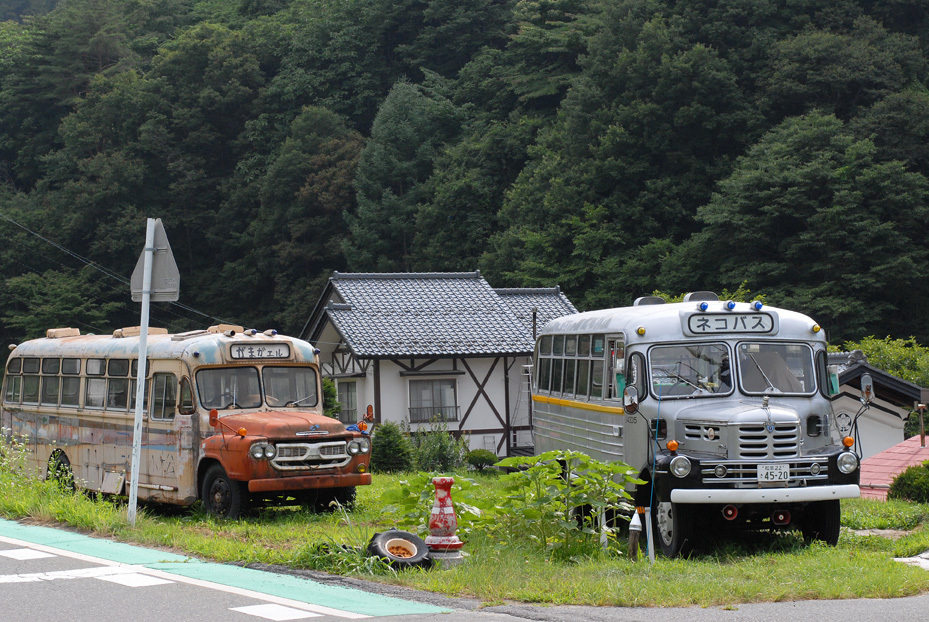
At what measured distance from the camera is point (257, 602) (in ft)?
26.7

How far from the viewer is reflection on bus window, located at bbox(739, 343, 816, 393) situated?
477 inches

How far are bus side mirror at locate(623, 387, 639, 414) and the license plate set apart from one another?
5.28ft

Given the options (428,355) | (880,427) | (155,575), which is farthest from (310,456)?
(428,355)

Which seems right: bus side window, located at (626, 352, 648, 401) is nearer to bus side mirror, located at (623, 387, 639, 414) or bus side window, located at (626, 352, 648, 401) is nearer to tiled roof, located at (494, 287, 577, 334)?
bus side mirror, located at (623, 387, 639, 414)

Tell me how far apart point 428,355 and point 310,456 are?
17.0 metres

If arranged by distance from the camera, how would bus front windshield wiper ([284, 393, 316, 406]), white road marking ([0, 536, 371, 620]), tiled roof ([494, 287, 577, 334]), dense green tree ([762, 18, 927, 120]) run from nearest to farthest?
white road marking ([0, 536, 371, 620]), bus front windshield wiper ([284, 393, 316, 406]), tiled roof ([494, 287, 577, 334]), dense green tree ([762, 18, 927, 120])

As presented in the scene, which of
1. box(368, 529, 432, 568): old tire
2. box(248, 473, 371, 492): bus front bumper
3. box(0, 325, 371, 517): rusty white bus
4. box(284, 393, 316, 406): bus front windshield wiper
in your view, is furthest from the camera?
box(284, 393, 316, 406): bus front windshield wiper

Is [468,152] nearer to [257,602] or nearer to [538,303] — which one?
[538,303]

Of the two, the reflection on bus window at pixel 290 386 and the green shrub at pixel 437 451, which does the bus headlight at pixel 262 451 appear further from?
the green shrub at pixel 437 451

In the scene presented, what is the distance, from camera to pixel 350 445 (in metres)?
13.9

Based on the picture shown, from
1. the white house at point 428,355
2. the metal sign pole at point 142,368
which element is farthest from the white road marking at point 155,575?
the white house at point 428,355

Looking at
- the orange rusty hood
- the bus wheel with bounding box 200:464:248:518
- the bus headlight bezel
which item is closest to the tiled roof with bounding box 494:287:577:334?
the orange rusty hood

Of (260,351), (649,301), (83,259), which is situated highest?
(83,259)

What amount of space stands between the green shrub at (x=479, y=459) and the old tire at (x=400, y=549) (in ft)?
64.1
